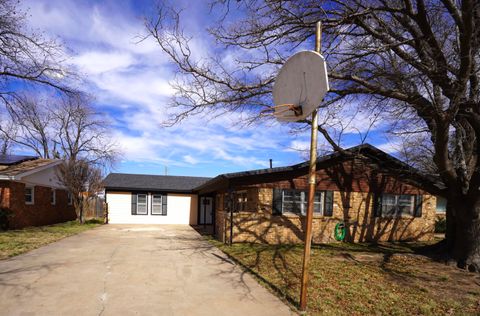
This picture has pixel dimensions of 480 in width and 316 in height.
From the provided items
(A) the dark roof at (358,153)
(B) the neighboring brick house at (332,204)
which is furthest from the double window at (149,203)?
(B) the neighboring brick house at (332,204)

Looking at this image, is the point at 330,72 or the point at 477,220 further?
the point at 477,220

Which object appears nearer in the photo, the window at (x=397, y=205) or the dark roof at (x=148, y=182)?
the window at (x=397, y=205)

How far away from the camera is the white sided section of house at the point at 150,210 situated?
2191 centimetres

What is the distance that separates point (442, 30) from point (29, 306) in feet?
34.0

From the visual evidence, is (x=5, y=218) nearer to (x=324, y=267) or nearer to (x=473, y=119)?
(x=324, y=267)

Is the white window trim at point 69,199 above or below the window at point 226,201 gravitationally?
below

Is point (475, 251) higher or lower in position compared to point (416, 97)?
lower

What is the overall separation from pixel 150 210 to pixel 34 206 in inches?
276

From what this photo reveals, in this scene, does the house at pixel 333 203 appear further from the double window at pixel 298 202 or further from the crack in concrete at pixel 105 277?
the crack in concrete at pixel 105 277

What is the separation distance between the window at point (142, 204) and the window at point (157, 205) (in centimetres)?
55

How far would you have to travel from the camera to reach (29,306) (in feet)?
16.3

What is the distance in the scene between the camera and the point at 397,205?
14.4m

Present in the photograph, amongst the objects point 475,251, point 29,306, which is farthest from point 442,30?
point 29,306

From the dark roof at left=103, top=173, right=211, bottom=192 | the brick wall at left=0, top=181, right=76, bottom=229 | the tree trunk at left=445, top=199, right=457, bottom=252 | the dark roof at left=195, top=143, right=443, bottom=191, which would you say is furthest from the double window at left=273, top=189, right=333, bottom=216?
the brick wall at left=0, top=181, right=76, bottom=229
